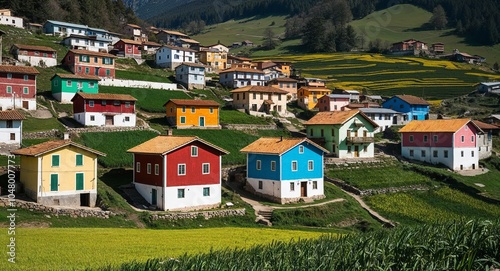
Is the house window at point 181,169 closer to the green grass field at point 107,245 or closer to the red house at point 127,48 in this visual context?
the green grass field at point 107,245

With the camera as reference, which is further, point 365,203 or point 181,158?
point 365,203

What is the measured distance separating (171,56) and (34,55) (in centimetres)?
2659

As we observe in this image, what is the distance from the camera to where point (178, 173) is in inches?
1721

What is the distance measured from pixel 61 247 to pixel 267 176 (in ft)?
91.4

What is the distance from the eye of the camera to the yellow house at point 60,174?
127 ft

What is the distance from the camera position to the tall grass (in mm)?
17969

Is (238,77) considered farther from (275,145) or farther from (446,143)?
(275,145)

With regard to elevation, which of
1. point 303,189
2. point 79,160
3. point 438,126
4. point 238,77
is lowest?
point 303,189

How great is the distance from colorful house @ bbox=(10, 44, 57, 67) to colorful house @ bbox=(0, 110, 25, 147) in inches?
1420

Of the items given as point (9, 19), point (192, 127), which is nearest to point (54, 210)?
point (192, 127)

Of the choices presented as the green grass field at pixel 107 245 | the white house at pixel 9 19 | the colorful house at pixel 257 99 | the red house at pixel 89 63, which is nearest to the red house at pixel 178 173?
the green grass field at pixel 107 245

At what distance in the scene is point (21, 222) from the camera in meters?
33.8

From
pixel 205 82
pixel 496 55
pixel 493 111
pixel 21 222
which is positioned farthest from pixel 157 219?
pixel 496 55

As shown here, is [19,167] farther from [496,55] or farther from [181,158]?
[496,55]
